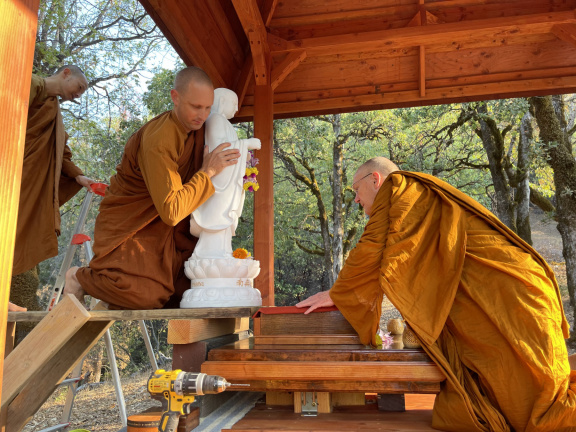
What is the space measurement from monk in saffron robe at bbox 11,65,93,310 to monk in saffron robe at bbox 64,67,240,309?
662 millimetres

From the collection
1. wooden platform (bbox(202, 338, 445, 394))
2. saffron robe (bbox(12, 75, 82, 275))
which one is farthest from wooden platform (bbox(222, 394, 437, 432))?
saffron robe (bbox(12, 75, 82, 275))

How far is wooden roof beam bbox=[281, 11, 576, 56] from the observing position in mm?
4480

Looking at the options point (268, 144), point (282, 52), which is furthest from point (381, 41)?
point (268, 144)

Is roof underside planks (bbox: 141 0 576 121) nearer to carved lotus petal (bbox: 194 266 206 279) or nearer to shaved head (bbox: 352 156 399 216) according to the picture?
shaved head (bbox: 352 156 399 216)

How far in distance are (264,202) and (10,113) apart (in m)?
3.36

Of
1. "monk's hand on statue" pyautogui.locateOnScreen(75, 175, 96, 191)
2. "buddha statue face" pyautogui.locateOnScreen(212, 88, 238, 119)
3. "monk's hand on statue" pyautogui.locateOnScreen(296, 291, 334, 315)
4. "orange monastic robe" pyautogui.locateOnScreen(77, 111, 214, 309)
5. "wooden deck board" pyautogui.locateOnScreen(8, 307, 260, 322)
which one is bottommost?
"wooden deck board" pyautogui.locateOnScreen(8, 307, 260, 322)

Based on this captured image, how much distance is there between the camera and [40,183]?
3.25 metres

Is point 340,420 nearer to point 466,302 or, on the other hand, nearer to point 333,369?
point 333,369

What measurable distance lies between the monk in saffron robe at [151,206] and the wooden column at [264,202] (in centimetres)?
177

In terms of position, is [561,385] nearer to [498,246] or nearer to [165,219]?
[498,246]

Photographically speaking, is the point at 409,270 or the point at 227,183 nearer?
the point at 409,270

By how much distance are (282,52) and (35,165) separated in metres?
2.68

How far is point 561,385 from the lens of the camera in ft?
6.17

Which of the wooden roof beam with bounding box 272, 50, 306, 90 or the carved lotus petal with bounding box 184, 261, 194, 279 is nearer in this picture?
the carved lotus petal with bounding box 184, 261, 194, 279
